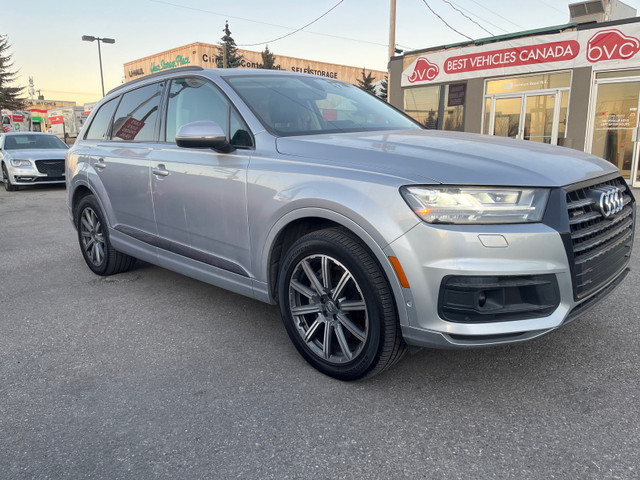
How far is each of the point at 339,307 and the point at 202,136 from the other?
1.27 meters

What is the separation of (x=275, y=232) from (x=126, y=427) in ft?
3.98

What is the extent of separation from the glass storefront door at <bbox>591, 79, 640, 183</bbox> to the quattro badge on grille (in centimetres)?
1025

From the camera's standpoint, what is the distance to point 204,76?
11.4 ft

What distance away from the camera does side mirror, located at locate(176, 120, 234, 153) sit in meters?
2.92

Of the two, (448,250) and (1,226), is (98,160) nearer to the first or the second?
(448,250)

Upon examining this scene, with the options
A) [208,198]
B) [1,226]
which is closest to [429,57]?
[1,226]

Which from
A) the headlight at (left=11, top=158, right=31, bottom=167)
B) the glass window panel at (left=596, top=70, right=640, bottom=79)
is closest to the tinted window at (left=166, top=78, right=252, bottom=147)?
the headlight at (left=11, top=158, right=31, bottom=167)

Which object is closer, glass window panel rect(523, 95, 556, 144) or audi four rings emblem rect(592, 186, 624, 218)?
audi four rings emblem rect(592, 186, 624, 218)

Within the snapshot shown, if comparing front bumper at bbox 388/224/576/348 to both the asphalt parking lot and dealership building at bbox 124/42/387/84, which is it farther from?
dealership building at bbox 124/42/387/84

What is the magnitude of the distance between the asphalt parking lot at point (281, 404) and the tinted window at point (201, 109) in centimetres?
133

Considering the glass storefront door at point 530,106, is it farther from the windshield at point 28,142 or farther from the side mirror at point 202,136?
the windshield at point 28,142

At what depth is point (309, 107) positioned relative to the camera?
3.38 meters

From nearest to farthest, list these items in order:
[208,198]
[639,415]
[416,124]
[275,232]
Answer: [639,415] < [275,232] < [208,198] < [416,124]

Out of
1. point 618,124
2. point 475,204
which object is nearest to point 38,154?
point 475,204
